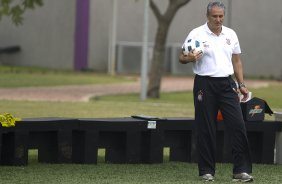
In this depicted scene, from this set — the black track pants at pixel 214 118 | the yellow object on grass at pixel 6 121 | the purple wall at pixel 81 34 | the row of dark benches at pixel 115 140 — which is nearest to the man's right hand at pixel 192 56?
A: the black track pants at pixel 214 118

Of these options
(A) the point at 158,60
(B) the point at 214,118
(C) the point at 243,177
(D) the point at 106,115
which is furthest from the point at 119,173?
(A) the point at 158,60

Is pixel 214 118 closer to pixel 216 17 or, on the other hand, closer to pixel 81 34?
pixel 216 17

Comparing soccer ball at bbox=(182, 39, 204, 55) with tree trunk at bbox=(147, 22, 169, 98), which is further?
tree trunk at bbox=(147, 22, 169, 98)

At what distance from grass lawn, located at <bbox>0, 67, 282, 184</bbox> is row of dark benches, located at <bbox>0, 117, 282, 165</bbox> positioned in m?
0.17

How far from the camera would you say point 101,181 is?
1056 centimetres

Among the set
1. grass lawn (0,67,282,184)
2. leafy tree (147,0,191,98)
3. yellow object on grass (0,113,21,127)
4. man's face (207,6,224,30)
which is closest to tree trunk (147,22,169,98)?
leafy tree (147,0,191,98)

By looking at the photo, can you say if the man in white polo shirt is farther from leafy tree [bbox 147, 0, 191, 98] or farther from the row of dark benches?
leafy tree [bbox 147, 0, 191, 98]

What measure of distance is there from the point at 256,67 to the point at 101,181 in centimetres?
3397

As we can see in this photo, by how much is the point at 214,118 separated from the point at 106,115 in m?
9.38

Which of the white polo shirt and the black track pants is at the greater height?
the white polo shirt

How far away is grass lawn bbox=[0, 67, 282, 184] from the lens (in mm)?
10844

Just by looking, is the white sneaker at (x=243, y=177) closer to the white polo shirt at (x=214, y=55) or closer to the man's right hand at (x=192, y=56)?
the white polo shirt at (x=214, y=55)

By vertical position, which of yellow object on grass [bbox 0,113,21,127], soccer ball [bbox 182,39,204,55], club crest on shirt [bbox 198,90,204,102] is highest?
soccer ball [bbox 182,39,204,55]

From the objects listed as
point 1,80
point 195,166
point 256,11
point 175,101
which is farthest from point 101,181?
point 256,11
